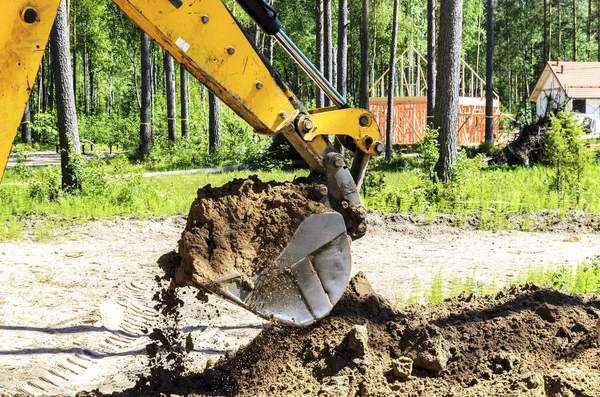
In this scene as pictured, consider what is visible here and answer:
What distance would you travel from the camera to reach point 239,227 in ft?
17.5

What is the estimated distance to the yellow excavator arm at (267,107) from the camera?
14.1 ft

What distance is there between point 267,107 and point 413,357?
2.06 metres

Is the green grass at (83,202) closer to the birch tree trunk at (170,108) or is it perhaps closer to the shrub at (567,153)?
the shrub at (567,153)

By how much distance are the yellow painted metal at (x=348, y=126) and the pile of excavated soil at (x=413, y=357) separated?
1.36 meters

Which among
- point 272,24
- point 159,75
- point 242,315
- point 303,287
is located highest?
point 159,75

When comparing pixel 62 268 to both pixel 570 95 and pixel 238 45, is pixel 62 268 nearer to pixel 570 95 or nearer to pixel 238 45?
pixel 238 45

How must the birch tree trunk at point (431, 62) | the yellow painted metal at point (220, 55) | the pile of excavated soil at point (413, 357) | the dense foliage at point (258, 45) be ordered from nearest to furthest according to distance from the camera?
the yellow painted metal at point (220, 55) < the pile of excavated soil at point (413, 357) < the birch tree trunk at point (431, 62) < the dense foliage at point (258, 45)

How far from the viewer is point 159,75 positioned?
60969 mm

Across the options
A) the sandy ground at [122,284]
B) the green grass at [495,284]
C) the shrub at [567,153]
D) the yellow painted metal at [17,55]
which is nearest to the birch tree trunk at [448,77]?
the shrub at [567,153]

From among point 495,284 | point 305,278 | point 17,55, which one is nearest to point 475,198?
point 495,284

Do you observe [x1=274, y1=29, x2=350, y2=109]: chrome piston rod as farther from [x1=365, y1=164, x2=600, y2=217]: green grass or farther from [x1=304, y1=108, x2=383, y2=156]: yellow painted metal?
[x1=365, y1=164, x2=600, y2=217]: green grass

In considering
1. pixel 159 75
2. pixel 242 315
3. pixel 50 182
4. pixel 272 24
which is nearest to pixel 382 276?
pixel 242 315

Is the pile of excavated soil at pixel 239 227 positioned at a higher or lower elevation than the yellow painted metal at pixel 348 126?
lower

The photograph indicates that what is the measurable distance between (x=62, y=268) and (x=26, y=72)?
634 cm
